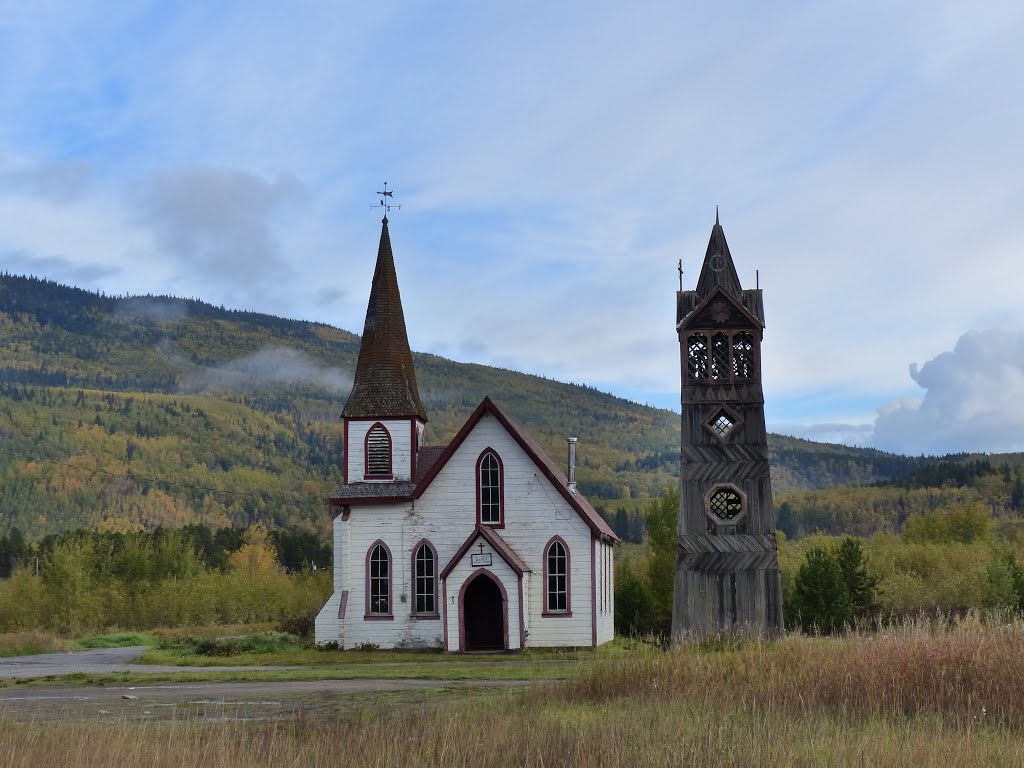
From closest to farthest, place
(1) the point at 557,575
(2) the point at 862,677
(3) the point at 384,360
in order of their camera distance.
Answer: (2) the point at 862,677 < (1) the point at 557,575 < (3) the point at 384,360

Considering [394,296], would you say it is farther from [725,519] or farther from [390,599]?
[725,519]

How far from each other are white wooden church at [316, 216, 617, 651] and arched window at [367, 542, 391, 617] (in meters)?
0.03

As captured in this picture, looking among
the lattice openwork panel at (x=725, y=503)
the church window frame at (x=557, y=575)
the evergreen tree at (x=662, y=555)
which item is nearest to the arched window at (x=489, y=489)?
the church window frame at (x=557, y=575)

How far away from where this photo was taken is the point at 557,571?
1494 inches

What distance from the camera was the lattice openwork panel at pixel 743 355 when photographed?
32.9m

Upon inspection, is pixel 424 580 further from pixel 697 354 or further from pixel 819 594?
pixel 819 594

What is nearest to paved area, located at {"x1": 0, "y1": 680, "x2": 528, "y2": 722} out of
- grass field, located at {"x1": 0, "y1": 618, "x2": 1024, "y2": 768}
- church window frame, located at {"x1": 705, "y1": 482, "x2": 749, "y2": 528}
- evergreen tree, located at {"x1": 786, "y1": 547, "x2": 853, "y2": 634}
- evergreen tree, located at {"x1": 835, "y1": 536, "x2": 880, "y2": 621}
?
grass field, located at {"x1": 0, "y1": 618, "x2": 1024, "y2": 768}

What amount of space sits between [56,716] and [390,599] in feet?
71.2

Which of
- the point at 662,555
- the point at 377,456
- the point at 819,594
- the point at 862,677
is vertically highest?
the point at 377,456

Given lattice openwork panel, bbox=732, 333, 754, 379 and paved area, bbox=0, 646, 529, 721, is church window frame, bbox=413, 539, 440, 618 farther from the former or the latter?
paved area, bbox=0, 646, 529, 721

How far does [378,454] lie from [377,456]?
0.07 meters

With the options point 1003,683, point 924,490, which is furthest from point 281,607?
point 924,490

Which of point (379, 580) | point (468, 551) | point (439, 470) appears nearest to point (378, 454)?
point (439, 470)

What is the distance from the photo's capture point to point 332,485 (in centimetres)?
19862
